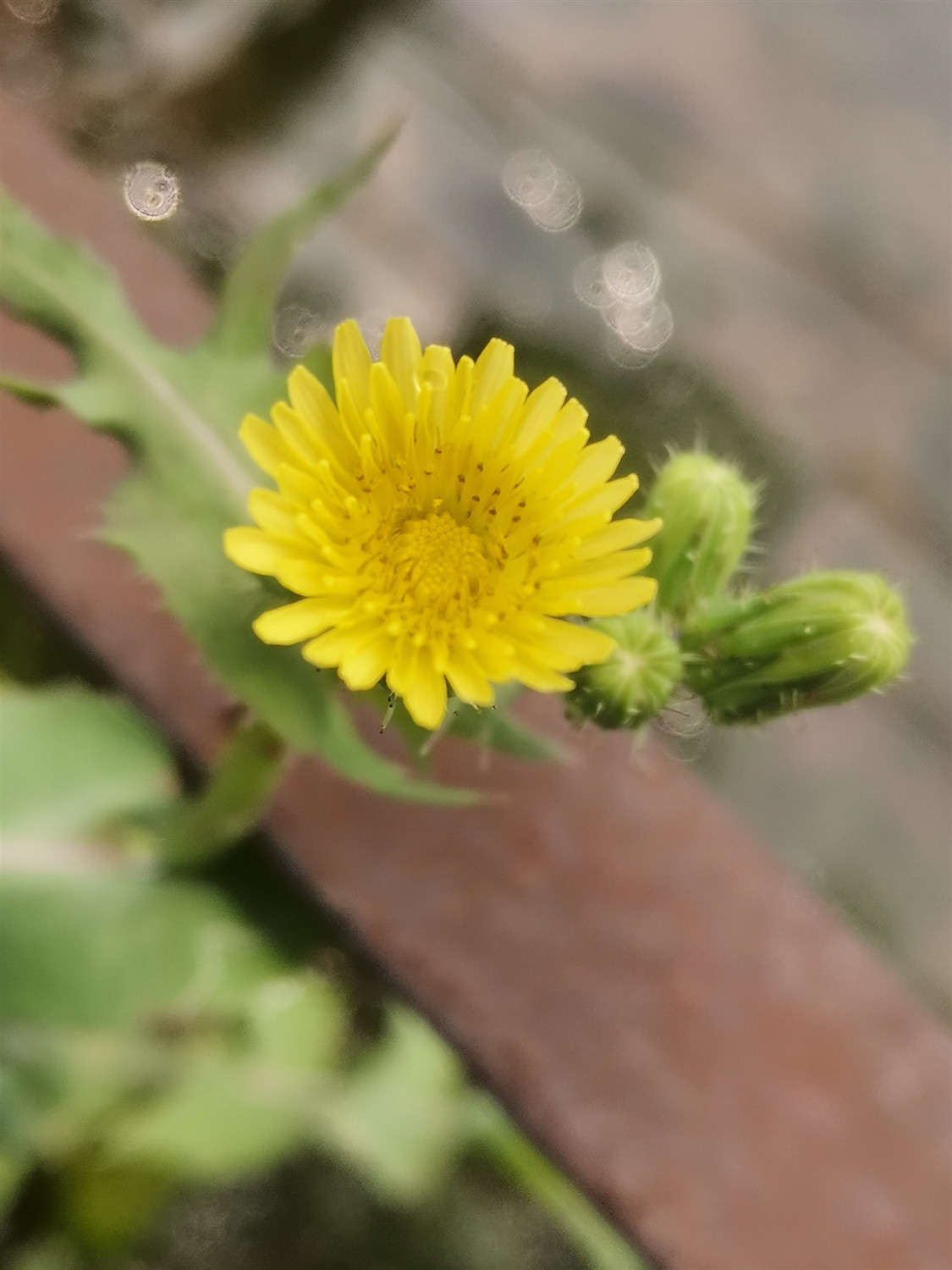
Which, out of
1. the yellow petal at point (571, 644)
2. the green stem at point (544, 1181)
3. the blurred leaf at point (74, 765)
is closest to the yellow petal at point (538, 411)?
the yellow petal at point (571, 644)

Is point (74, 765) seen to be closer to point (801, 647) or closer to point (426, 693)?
point (426, 693)

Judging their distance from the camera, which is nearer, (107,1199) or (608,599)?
(608,599)

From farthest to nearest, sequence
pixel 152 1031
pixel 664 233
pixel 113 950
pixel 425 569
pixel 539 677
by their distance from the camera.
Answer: pixel 664 233, pixel 152 1031, pixel 113 950, pixel 425 569, pixel 539 677

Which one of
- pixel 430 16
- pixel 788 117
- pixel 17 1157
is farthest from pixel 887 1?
pixel 17 1157

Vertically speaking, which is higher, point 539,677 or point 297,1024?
point 539,677

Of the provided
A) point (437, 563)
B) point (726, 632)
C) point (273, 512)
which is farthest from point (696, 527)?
point (273, 512)

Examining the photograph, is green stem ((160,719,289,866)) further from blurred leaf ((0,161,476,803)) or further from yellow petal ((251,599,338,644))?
yellow petal ((251,599,338,644))

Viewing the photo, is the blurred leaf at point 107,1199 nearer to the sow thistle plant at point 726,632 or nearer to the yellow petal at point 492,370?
the sow thistle plant at point 726,632
